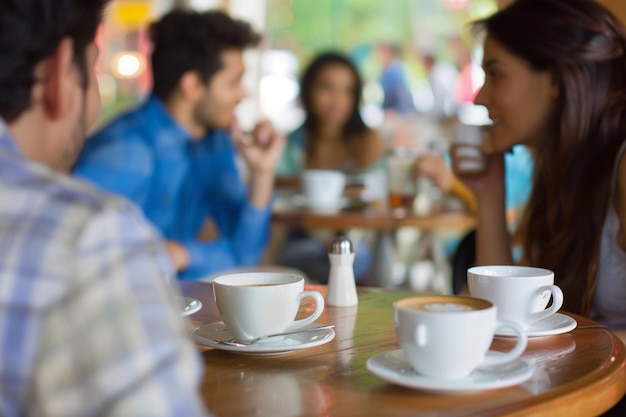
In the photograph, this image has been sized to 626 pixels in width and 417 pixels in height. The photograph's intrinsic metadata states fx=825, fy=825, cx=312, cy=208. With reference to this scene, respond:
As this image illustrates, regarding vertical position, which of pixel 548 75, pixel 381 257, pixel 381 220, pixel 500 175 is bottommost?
pixel 381 257

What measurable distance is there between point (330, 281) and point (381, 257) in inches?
94.0

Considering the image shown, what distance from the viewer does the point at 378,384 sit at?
85 centimetres

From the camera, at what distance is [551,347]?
100 cm

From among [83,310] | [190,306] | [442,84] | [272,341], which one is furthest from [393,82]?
[83,310]

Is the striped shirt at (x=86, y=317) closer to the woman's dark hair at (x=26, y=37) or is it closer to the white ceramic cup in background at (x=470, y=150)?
the woman's dark hair at (x=26, y=37)

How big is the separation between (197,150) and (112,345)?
2.44 m

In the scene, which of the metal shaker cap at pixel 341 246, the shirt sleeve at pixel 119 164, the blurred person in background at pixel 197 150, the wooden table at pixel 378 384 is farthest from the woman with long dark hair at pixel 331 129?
the wooden table at pixel 378 384

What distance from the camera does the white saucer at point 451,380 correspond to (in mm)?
791

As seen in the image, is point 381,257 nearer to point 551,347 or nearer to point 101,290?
point 551,347

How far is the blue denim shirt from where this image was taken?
8.43 feet

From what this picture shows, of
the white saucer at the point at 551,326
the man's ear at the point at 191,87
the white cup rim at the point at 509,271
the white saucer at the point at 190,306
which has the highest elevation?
the man's ear at the point at 191,87

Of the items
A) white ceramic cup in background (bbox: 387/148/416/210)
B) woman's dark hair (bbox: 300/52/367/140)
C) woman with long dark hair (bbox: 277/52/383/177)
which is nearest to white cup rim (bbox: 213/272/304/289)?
white ceramic cup in background (bbox: 387/148/416/210)

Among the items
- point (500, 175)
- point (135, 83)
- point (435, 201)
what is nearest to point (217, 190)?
point (435, 201)

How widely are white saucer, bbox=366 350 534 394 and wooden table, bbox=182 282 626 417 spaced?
11 mm
